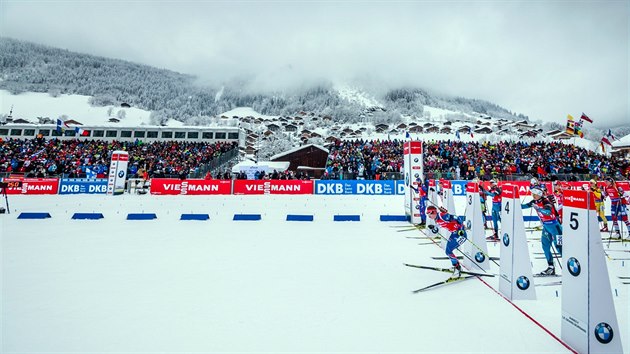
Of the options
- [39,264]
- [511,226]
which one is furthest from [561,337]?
[39,264]

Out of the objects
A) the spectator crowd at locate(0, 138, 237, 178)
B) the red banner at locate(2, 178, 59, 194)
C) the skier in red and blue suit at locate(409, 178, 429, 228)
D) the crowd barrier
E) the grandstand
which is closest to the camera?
the skier in red and blue suit at locate(409, 178, 429, 228)

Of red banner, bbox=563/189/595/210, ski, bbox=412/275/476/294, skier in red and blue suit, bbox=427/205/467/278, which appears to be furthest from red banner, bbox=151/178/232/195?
red banner, bbox=563/189/595/210

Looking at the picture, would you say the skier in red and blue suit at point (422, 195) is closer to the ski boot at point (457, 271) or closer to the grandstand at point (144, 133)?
the ski boot at point (457, 271)

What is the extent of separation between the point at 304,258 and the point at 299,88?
186 metres

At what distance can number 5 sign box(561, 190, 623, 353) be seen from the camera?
3145 millimetres

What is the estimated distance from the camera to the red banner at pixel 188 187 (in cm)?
2447

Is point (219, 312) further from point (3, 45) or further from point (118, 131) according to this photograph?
point (3, 45)

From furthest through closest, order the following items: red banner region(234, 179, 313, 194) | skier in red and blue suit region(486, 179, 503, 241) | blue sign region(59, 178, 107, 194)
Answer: red banner region(234, 179, 313, 194)
blue sign region(59, 178, 107, 194)
skier in red and blue suit region(486, 179, 503, 241)

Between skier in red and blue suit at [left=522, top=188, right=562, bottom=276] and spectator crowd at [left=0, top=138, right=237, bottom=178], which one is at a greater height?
spectator crowd at [left=0, top=138, right=237, bottom=178]

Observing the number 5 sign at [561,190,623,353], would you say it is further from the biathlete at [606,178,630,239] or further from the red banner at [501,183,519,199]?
the biathlete at [606,178,630,239]

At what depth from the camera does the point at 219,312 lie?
441 centimetres

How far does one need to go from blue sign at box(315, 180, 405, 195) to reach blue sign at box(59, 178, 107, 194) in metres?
17.2

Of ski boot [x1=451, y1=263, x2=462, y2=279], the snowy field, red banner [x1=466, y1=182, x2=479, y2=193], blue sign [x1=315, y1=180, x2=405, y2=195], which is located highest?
blue sign [x1=315, y1=180, x2=405, y2=195]

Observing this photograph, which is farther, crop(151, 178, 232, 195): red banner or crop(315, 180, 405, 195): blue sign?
crop(315, 180, 405, 195): blue sign
